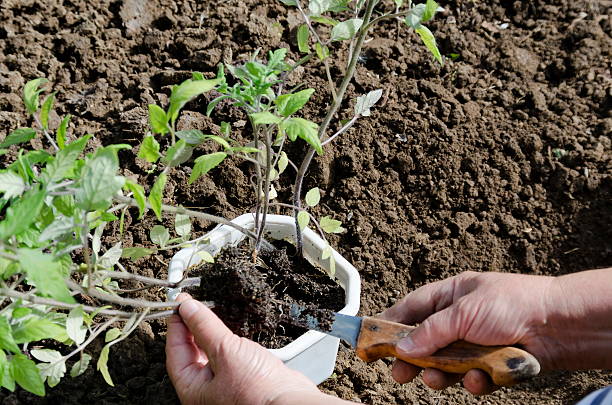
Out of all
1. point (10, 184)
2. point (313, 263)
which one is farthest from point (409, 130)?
point (10, 184)

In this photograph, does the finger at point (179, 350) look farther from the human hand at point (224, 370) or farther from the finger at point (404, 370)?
the finger at point (404, 370)

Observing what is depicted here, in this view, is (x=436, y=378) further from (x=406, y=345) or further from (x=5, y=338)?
(x=5, y=338)

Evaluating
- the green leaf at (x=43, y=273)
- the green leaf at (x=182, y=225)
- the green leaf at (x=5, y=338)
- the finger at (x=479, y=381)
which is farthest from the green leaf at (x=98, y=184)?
the finger at (x=479, y=381)

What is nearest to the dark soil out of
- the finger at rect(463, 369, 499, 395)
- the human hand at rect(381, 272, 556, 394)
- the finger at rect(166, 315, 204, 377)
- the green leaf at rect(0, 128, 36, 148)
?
the finger at rect(166, 315, 204, 377)

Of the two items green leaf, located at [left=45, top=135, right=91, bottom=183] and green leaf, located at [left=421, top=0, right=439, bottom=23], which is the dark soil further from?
green leaf, located at [left=421, top=0, right=439, bottom=23]

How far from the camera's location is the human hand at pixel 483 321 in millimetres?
1541

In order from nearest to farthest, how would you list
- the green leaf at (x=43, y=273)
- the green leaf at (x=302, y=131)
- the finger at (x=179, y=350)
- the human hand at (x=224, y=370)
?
the green leaf at (x=43, y=273) < the green leaf at (x=302, y=131) < the human hand at (x=224, y=370) < the finger at (x=179, y=350)

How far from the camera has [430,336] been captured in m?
1.54

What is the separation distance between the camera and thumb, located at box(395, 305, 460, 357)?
154cm

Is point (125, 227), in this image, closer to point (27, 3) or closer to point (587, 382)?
point (27, 3)

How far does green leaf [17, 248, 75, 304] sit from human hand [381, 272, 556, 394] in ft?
2.70

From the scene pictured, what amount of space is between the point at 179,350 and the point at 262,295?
0.85 ft

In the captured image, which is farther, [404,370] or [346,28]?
[404,370]

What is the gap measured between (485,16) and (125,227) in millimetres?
1727
